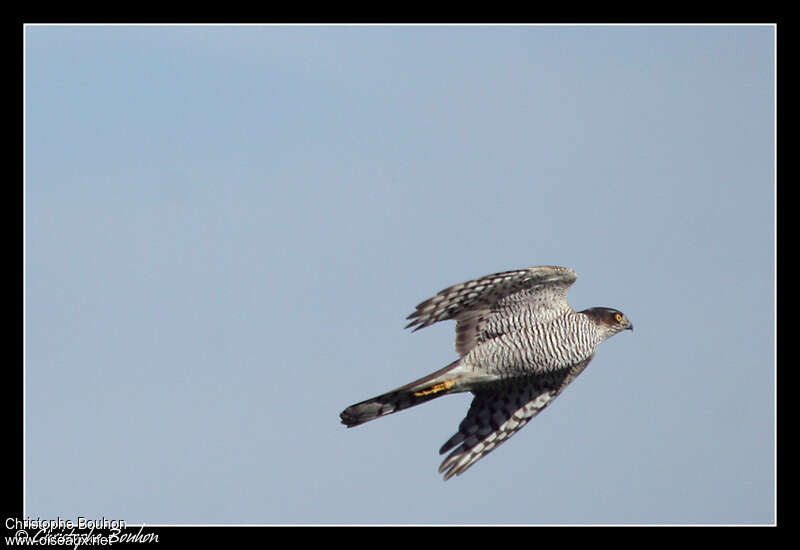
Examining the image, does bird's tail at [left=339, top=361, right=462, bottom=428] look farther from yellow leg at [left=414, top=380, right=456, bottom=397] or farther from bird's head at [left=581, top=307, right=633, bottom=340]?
bird's head at [left=581, top=307, right=633, bottom=340]

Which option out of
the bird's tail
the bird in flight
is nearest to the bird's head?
the bird in flight

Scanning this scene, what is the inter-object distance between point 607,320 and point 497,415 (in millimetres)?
1756

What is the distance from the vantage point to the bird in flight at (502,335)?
90.3ft

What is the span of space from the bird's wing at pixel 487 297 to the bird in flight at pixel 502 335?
0.01 meters

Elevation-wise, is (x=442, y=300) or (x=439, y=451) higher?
(x=442, y=300)

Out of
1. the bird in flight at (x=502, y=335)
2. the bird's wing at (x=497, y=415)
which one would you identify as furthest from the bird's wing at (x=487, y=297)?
the bird's wing at (x=497, y=415)

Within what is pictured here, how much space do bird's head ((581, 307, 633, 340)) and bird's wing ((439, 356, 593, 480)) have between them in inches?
18.1

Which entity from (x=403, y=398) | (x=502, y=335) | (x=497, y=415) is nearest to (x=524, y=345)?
(x=502, y=335)

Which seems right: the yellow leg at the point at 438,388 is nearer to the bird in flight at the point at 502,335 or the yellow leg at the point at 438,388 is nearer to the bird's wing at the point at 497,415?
the bird in flight at the point at 502,335

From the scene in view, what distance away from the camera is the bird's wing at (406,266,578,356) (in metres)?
27.4
